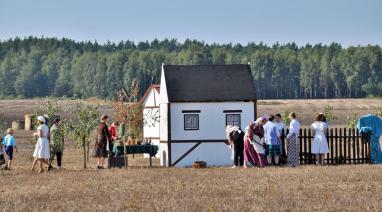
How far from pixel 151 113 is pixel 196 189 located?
877 inches

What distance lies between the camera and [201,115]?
36906 mm

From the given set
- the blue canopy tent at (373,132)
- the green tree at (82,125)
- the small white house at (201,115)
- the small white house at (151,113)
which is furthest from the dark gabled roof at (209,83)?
the small white house at (151,113)

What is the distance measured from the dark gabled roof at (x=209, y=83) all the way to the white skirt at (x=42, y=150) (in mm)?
7629

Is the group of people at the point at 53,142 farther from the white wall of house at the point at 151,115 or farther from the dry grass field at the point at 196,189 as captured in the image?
the white wall of house at the point at 151,115

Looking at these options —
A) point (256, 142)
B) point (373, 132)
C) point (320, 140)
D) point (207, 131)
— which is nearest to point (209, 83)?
point (207, 131)

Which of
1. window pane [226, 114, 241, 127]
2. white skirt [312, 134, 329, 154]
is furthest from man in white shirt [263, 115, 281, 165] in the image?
window pane [226, 114, 241, 127]

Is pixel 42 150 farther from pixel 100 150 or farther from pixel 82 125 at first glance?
pixel 82 125

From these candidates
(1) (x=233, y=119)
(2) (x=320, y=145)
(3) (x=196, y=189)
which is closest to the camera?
(3) (x=196, y=189)

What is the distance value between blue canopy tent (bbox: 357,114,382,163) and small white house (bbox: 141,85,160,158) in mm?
A: 11745

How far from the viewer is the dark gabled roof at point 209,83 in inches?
1454

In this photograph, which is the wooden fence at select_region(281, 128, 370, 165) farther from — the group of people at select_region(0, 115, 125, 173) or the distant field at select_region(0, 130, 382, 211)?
the group of people at select_region(0, 115, 125, 173)

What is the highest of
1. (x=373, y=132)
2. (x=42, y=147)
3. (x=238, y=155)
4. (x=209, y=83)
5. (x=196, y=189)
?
(x=209, y=83)

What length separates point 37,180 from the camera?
86.4 ft

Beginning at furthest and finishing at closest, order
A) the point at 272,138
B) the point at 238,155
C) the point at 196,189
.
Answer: the point at 238,155
the point at 272,138
the point at 196,189
